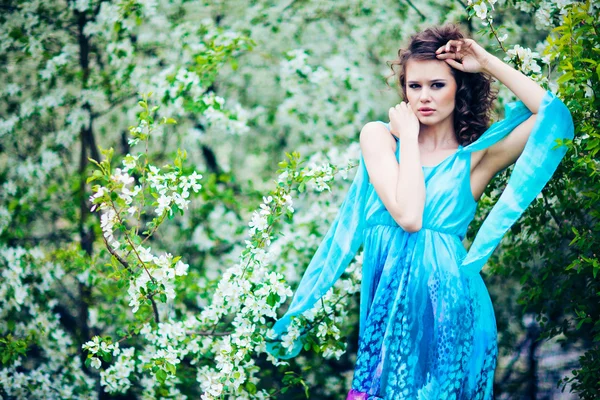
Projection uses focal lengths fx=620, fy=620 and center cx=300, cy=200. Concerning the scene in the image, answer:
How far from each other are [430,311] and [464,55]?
0.86 metres

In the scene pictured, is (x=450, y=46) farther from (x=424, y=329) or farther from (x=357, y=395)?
(x=357, y=395)

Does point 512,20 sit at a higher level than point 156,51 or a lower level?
higher

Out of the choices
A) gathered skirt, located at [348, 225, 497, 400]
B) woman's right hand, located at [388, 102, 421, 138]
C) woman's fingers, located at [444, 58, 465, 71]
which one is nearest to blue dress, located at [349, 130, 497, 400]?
gathered skirt, located at [348, 225, 497, 400]

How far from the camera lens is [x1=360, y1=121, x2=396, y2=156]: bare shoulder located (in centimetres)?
206

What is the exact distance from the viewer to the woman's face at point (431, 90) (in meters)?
2.07

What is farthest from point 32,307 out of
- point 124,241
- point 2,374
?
point 124,241

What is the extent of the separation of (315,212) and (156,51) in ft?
5.30

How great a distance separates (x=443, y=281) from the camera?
1938mm

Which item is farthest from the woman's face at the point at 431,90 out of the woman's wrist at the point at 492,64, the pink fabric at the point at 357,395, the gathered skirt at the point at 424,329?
the pink fabric at the point at 357,395

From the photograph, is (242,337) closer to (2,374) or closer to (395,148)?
(395,148)

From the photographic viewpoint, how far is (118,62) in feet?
11.5

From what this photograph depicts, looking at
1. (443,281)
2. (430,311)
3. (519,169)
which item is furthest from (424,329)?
(519,169)

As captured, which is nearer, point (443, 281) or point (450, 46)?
point (443, 281)

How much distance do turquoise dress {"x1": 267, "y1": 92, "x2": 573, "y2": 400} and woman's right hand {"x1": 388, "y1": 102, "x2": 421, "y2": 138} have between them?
0.14m
